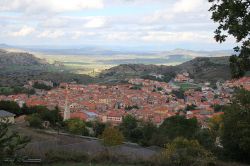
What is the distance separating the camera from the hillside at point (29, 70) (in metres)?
115

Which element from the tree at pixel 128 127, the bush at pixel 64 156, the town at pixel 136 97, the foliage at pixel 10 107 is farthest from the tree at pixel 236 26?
the town at pixel 136 97

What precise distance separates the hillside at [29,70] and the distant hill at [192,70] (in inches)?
458

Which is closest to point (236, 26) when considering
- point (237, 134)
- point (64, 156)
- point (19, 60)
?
point (64, 156)

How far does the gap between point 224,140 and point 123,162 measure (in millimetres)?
10218

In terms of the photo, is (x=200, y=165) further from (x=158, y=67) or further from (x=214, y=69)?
(x=158, y=67)

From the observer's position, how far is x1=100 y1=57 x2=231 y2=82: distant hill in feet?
385

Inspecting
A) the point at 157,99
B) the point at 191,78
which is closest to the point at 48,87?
the point at 157,99

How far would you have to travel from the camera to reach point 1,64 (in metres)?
162

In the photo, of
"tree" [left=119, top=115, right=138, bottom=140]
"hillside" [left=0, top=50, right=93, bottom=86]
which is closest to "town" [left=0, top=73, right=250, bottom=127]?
"hillside" [left=0, top=50, right=93, bottom=86]

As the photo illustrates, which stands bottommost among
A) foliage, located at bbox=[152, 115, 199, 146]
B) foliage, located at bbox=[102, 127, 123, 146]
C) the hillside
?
the hillside

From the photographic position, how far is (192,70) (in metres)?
133

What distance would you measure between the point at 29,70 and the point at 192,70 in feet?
173

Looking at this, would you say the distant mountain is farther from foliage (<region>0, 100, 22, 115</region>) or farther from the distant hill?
foliage (<region>0, 100, 22, 115</region>)

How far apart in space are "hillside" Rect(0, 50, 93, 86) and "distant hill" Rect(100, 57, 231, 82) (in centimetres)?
1163
